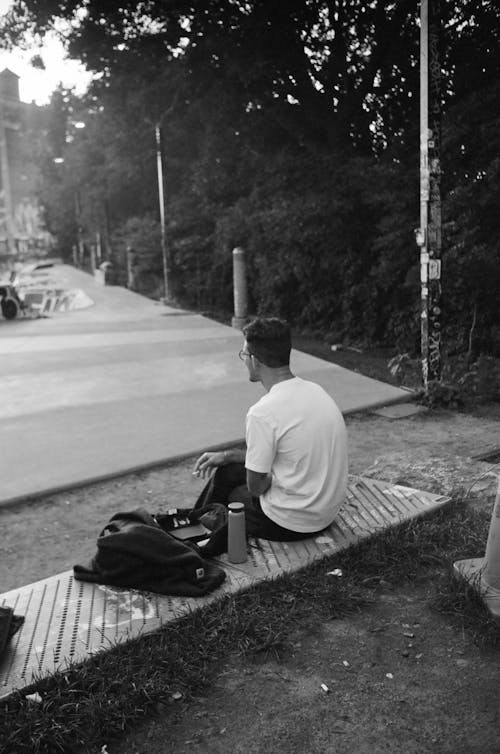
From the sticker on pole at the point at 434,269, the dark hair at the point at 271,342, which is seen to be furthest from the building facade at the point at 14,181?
the dark hair at the point at 271,342

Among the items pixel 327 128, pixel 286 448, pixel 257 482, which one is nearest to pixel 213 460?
pixel 257 482

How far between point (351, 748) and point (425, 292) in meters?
6.22

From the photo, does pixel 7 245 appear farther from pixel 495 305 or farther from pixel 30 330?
pixel 495 305

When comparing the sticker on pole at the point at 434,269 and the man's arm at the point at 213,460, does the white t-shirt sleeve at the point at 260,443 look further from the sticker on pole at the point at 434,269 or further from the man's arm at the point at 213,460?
the sticker on pole at the point at 434,269

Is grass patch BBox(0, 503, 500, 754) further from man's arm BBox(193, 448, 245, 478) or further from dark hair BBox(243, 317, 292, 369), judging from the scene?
dark hair BBox(243, 317, 292, 369)

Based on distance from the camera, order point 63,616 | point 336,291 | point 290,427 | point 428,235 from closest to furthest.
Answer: point 63,616 < point 290,427 < point 428,235 < point 336,291

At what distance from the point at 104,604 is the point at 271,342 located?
1.58 m

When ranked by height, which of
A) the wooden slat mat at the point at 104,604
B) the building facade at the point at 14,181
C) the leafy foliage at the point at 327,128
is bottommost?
the wooden slat mat at the point at 104,604

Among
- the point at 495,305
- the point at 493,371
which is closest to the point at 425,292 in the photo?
the point at 493,371

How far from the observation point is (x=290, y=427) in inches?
147

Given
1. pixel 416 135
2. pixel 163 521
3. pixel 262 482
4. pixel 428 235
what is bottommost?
pixel 163 521

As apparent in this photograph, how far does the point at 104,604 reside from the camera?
3.46 metres

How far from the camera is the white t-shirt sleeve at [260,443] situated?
12.2 feet

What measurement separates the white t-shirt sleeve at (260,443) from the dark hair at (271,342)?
32 centimetres
